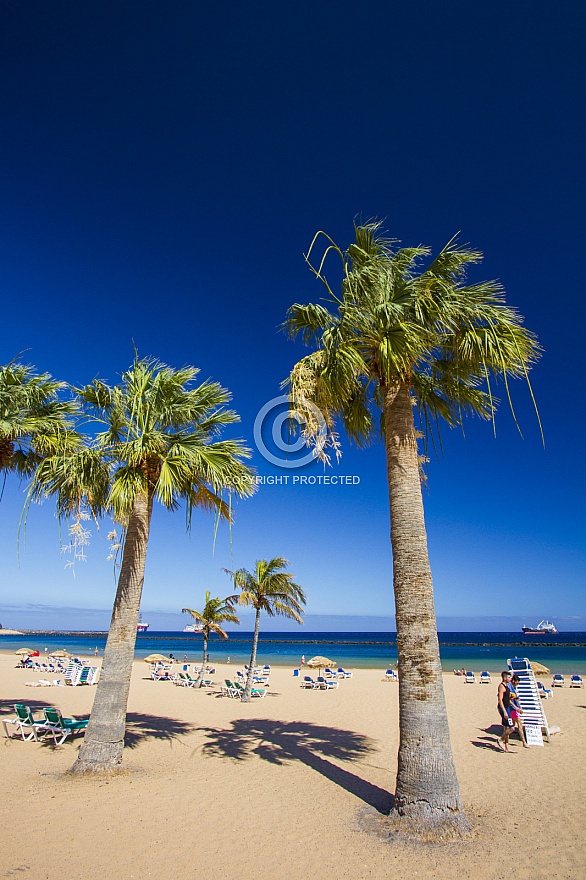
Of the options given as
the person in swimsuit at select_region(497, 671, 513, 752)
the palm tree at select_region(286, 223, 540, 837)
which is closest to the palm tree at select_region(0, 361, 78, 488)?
the palm tree at select_region(286, 223, 540, 837)

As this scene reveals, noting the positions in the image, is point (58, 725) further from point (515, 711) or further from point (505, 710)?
point (515, 711)

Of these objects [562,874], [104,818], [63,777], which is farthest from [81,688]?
[562,874]

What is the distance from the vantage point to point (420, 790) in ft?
17.5

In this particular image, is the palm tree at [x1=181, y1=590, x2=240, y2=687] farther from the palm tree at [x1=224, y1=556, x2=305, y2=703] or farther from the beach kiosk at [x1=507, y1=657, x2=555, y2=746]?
the beach kiosk at [x1=507, y1=657, x2=555, y2=746]

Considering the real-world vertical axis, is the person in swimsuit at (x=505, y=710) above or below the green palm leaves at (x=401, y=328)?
below

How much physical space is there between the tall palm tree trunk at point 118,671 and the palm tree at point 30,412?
2505mm

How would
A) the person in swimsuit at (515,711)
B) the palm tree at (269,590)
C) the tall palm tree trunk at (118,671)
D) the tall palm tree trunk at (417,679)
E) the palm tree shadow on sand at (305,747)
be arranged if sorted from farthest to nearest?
the palm tree at (269,590) → the person in swimsuit at (515,711) → the tall palm tree trunk at (118,671) → the palm tree shadow on sand at (305,747) → the tall palm tree trunk at (417,679)

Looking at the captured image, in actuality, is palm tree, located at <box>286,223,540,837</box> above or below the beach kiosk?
above

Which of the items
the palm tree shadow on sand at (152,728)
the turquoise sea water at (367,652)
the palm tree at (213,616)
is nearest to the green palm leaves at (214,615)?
the palm tree at (213,616)

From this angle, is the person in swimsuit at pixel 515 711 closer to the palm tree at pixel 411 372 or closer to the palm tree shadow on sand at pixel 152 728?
the palm tree at pixel 411 372

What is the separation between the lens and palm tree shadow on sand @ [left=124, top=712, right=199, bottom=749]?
10078 millimetres

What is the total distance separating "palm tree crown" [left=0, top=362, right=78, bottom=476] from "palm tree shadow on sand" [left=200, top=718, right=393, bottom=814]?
22.8ft

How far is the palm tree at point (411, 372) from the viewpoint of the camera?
5.47 metres

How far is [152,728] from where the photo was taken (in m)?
11.3
